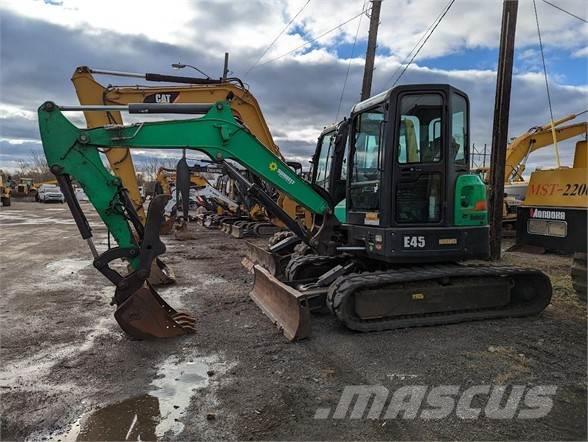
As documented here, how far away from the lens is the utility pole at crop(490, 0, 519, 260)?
10.6m

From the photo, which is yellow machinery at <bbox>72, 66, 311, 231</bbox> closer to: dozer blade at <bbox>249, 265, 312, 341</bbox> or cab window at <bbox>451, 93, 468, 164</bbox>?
dozer blade at <bbox>249, 265, 312, 341</bbox>

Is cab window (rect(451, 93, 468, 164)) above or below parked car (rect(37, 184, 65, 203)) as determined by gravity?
above

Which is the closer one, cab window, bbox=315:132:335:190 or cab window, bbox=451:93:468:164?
cab window, bbox=451:93:468:164

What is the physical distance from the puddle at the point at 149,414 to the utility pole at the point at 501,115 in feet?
27.7

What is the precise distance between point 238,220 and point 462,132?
45.3 ft

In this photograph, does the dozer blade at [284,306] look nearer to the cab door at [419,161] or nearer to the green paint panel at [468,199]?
the cab door at [419,161]

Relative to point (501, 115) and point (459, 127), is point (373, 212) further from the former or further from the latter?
point (501, 115)

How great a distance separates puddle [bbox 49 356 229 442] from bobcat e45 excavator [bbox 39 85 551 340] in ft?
4.07

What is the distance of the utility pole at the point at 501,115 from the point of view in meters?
10.6

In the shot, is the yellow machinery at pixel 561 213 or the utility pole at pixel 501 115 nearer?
the yellow machinery at pixel 561 213

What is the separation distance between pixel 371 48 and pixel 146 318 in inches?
437

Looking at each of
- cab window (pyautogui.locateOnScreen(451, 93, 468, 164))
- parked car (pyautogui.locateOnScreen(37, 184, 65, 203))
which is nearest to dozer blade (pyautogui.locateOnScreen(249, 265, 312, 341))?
cab window (pyautogui.locateOnScreen(451, 93, 468, 164))

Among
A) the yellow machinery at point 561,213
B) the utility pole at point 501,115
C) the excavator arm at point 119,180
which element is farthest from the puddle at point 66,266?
the utility pole at point 501,115

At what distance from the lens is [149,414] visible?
149 inches
